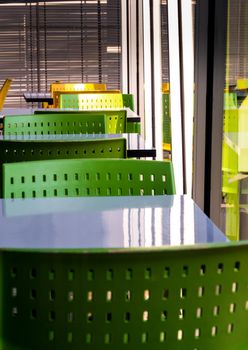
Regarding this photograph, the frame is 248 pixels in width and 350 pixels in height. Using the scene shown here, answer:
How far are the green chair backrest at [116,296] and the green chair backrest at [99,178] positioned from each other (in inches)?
42.9

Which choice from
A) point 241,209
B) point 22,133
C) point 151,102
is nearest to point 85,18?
point 151,102

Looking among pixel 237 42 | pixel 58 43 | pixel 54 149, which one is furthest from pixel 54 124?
pixel 58 43

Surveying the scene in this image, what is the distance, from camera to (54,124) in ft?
11.8

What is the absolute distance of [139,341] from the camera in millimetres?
1016

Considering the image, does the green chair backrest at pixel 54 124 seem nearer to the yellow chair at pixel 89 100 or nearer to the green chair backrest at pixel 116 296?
the yellow chair at pixel 89 100

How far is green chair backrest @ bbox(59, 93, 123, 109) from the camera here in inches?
202

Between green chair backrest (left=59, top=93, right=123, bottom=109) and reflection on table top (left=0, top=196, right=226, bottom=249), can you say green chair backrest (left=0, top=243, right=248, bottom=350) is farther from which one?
green chair backrest (left=59, top=93, right=123, bottom=109)

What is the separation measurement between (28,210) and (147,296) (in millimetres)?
832

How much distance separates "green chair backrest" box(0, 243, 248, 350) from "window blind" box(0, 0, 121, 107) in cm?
966

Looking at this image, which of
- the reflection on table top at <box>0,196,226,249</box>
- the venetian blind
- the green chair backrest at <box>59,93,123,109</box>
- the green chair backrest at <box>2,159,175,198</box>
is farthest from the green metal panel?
the reflection on table top at <box>0,196,226,249</box>

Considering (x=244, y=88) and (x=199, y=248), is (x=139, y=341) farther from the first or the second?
(x=244, y=88)

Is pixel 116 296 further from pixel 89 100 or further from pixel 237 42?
pixel 89 100

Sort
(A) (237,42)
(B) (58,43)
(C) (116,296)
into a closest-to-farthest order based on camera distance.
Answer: (C) (116,296) < (A) (237,42) < (B) (58,43)

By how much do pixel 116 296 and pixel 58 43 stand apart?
32.3 ft
